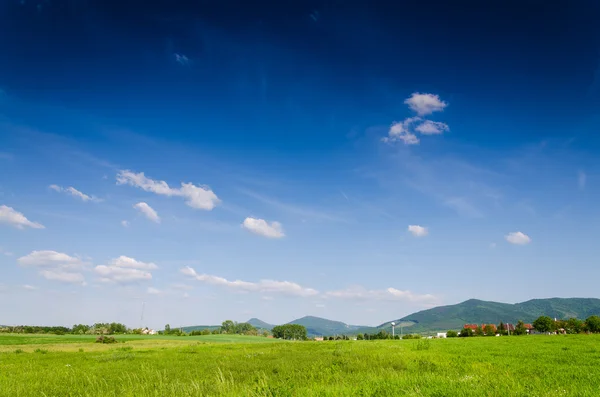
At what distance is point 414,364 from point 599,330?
140m

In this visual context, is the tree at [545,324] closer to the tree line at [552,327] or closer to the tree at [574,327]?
the tree line at [552,327]

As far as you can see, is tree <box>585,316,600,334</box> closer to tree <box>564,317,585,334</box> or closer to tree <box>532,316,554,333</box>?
tree <box>564,317,585,334</box>

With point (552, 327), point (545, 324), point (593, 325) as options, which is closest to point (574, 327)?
point (593, 325)

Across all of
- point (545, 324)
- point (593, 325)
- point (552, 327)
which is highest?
point (593, 325)

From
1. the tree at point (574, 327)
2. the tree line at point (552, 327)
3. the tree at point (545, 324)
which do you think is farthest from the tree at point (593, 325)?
the tree at point (545, 324)

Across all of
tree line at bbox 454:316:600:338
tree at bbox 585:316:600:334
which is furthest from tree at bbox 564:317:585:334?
tree at bbox 585:316:600:334

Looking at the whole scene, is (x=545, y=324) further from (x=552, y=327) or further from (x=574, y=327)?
(x=574, y=327)

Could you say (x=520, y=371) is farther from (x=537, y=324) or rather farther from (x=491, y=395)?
(x=537, y=324)

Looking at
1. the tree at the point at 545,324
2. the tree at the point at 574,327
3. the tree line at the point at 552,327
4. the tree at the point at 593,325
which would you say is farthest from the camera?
the tree at the point at 545,324

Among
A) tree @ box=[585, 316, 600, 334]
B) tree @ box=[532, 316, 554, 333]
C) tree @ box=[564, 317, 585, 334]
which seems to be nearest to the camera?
tree @ box=[585, 316, 600, 334]

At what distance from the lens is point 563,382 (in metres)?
11.8

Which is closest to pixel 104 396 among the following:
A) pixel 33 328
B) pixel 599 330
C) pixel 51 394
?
pixel 51 394

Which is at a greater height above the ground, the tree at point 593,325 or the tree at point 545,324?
the tree at point 593,325

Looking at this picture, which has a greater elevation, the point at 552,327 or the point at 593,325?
the point at 593,325
